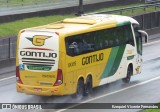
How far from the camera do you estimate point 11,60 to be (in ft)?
108

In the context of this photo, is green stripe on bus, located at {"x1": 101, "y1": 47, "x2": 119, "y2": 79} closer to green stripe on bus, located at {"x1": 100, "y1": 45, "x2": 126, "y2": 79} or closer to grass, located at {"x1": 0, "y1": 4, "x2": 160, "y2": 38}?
green stripe on bus, located at {"x1": 100, "y1": 45, "x2": 126, "y2": 79}

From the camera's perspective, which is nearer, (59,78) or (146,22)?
(59,78)

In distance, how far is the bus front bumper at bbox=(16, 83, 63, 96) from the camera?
23.0m

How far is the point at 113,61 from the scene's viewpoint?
26844mm

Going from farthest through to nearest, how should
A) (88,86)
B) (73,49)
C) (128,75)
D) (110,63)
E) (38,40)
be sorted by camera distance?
1. (128,75)
2. (110,63)
3. (88,86)
4. (73,49)
5. (38,40)

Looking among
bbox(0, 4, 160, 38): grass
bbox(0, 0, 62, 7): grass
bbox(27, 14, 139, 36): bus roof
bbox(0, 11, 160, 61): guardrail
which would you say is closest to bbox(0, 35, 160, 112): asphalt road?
bbox(0, 11, 160, 61): guardrail

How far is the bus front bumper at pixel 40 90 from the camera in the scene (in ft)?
75.4

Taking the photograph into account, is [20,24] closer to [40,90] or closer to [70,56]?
[70,56]

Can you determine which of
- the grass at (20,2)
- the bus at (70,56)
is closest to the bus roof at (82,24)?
the bus at (70,56)

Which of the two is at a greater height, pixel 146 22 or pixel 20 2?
pixel 146 22

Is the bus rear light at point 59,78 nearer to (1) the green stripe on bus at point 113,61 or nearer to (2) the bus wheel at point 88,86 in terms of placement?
(2) the bus wheel at point 88,86

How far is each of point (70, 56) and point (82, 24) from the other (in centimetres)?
256

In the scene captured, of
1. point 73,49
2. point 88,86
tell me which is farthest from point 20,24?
point 73,49

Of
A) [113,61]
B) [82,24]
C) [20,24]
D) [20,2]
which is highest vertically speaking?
[82,24]
